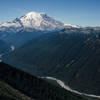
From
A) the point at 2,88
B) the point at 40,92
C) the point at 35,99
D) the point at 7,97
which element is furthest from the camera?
the point at 40,92

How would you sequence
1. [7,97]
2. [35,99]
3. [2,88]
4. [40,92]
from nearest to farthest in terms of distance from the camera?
[7,97] < [2,88] < [35,99] < [40,92]

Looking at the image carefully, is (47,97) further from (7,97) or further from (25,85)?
(7,97)

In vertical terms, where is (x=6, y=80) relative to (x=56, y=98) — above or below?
above

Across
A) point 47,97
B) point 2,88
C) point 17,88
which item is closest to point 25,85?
point 17,88

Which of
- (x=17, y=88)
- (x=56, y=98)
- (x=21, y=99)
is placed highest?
(x=21, y=99)

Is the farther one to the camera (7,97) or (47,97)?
(47,97)

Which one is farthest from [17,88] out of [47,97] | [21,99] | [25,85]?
[21,99]

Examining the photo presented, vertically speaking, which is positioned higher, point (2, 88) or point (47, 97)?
point (2, 88)

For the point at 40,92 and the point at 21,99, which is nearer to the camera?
the point at 21,99

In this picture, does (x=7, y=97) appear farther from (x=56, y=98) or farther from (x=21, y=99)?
(x=56, y=98)
